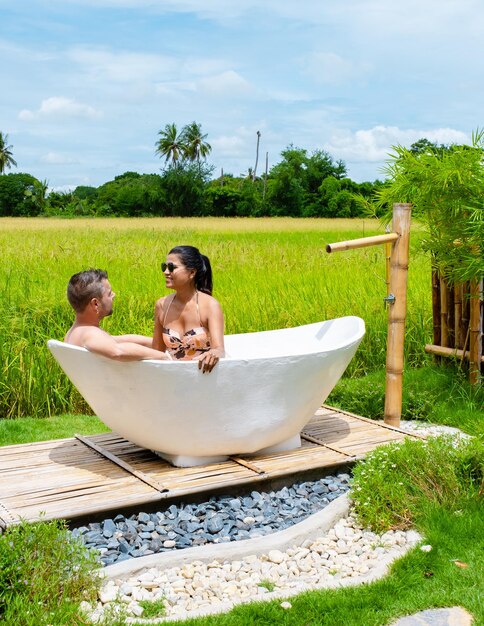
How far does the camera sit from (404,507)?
3104 mm

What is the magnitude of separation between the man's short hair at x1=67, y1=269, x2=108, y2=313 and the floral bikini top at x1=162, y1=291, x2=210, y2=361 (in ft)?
1.42

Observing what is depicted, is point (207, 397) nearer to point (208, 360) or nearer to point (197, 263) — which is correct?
point (208, 360)

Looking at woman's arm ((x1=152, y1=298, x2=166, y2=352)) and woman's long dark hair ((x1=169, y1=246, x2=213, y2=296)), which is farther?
woman's arm ((x1=152, y1=298, x2=166, y2=352))

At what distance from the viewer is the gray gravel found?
9.53 feet

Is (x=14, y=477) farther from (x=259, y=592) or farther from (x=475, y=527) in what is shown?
(x=475, y=527)

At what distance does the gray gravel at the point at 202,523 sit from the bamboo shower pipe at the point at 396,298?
3.48ft

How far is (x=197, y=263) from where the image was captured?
3537mm

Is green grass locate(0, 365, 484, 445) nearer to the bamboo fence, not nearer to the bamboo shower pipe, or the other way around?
the bamboo fence

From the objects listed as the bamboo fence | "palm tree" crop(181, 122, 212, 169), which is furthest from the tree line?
the bamboo fence

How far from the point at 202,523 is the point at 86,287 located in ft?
3.68

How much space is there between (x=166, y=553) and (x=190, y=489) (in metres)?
0.47

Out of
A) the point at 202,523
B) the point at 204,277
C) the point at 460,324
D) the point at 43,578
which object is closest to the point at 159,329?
the point at 204,277

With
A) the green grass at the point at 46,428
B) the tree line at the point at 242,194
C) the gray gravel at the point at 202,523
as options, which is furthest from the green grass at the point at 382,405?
the tree line at the point at 242,194

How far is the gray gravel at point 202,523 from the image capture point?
290 cm
